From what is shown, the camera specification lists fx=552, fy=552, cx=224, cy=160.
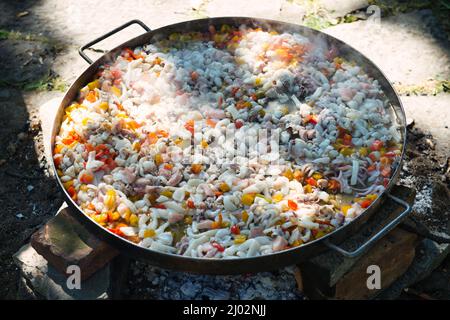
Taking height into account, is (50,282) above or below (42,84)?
above

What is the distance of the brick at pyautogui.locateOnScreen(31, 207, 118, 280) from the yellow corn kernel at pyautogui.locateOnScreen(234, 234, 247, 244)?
2.23 ft

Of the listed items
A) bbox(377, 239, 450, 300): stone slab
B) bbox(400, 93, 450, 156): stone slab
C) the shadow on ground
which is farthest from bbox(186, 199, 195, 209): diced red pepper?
bbox(400, 93, 450, 156): stone slab

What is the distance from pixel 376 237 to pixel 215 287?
939 millimetres

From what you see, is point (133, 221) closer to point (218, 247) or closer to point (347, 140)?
point (218, 247)

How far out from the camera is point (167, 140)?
300 centimetres

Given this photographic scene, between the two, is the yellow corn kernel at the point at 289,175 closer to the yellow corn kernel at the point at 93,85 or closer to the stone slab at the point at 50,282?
the stone slab at the point at 50,282

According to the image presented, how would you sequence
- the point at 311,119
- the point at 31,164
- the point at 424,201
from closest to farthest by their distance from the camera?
the point at 311,119 → the point at 424,201 → the point at 31,164

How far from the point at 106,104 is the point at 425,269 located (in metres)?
2.05

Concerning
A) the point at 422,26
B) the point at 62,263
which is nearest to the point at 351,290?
the point at 62,263

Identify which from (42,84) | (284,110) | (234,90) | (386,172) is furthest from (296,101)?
(42,84)

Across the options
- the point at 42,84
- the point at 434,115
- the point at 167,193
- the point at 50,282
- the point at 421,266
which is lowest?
the point at 42,84

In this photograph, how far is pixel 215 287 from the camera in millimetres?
2957

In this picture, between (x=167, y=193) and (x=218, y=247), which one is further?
(x=167, y=193)
